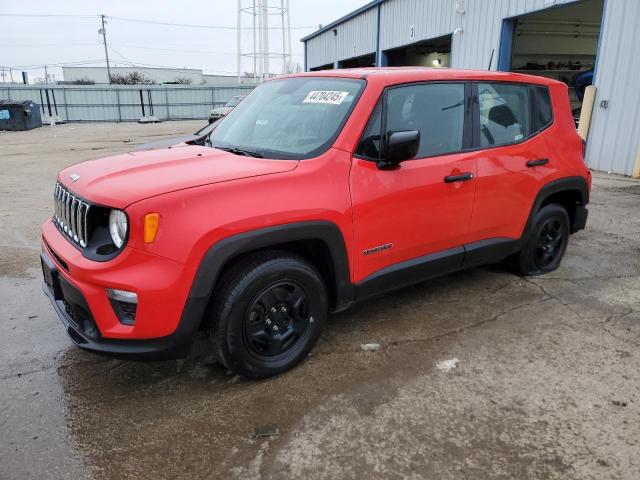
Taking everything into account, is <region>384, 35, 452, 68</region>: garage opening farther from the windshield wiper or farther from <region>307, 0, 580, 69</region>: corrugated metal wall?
the windshield wiper

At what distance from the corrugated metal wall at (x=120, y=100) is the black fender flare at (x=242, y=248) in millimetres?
33647

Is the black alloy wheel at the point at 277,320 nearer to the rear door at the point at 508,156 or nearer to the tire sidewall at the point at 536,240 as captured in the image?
the rear door at the point at 508,156

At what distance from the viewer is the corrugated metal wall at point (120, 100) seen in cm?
3294

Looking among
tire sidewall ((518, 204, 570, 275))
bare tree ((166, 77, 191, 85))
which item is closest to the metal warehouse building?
tire sidewall ((518, 204, 570, 275))

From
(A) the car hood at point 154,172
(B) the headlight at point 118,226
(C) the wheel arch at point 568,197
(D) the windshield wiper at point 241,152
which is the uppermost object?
(D) the windshield wiper at point 241,152

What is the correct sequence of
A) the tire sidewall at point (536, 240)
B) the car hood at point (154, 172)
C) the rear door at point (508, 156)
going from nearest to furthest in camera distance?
1. the car hood at point (154, 172)
2. the rear door at point (508, 156)
3. the tire sidewall at point (536, 240)

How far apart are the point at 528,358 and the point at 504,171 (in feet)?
4.69

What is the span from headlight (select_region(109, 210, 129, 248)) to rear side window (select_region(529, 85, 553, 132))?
3314 mm

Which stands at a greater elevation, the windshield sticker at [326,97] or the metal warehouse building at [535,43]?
the metal warehouse building at [535,43]

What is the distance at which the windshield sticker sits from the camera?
10.8 feet

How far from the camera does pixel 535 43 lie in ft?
55.3

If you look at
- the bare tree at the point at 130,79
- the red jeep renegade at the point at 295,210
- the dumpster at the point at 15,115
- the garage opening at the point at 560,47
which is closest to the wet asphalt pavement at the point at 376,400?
the red jeep renegade at the point at 295,210

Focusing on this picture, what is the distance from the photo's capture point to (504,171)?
385 centimetres

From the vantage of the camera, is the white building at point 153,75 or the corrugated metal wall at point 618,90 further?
the white building at point 153,75
